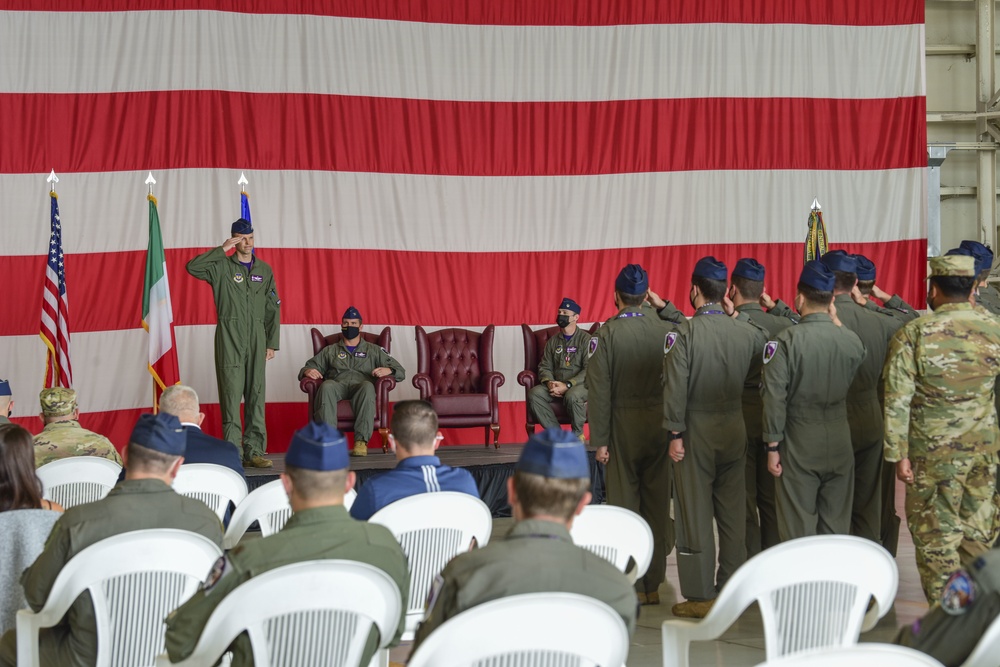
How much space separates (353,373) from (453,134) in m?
2.17

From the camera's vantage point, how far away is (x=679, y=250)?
29.4 ft

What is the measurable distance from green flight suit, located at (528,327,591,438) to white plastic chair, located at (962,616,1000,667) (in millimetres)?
6026

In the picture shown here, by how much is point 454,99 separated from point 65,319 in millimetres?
3421

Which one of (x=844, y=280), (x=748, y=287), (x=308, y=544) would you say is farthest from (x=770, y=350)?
(x=308, y=544)

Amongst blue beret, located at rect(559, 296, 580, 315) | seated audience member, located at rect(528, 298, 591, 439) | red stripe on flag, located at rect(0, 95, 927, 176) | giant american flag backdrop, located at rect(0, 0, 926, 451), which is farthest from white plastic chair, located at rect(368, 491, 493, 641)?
red stripe on flag, located at rect(0, 95, 927, 176)

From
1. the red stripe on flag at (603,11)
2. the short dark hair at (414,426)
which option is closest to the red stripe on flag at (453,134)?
the red stripe on flag at (603,11)

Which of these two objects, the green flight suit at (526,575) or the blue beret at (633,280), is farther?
the blue beret at (633,280)

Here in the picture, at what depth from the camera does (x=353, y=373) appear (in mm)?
7980

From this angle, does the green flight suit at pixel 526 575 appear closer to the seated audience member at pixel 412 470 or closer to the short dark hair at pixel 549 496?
the short dark hair at pixel 549 496

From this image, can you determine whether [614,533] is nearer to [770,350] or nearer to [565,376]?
[770,350]

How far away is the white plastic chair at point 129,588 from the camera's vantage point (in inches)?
88.2

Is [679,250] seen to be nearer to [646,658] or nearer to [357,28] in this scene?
[357,28]

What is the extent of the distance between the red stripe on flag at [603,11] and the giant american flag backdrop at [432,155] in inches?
0.7

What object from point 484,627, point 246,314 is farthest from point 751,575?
point 246,314
